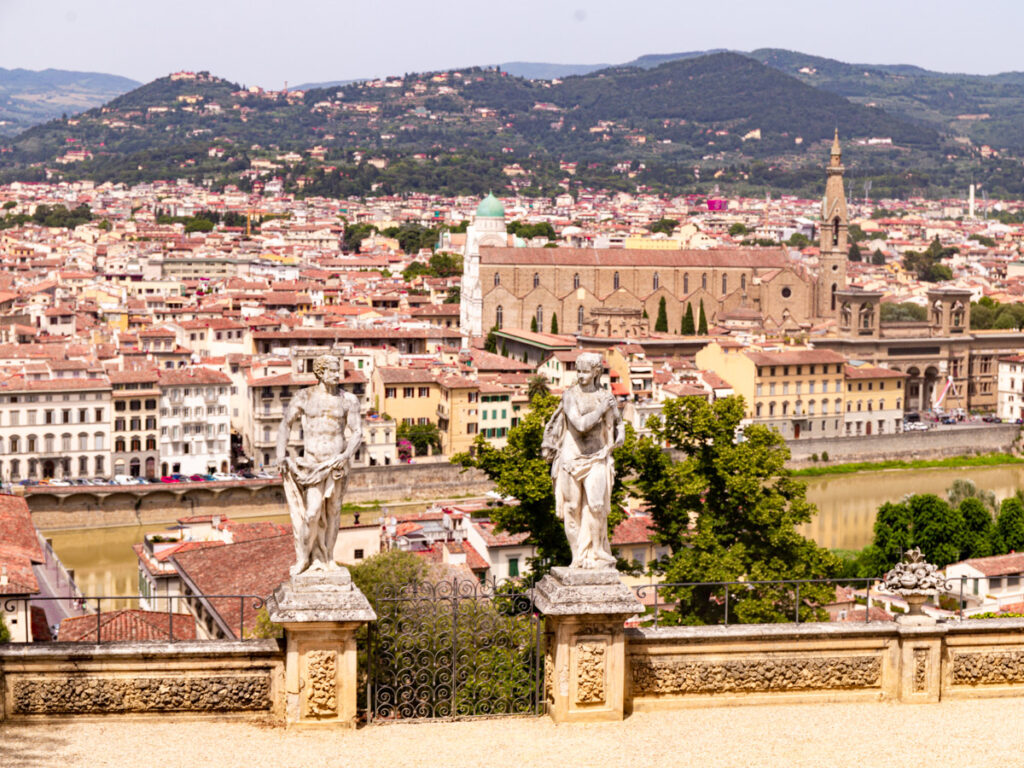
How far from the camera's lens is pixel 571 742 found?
7.79 m

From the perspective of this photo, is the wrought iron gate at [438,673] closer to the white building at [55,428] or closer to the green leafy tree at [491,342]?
the white building at [55,428]

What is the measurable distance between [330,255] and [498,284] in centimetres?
3349

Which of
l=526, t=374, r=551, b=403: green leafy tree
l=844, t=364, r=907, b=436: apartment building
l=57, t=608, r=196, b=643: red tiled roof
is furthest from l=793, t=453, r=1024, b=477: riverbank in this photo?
l=57, t=608, r=196, b=643: red tiled roof

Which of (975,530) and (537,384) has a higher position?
(537,384)

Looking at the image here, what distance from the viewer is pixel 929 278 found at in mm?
108812

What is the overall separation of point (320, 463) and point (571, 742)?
71.6 inches

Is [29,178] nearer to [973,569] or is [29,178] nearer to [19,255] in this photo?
[19,255]

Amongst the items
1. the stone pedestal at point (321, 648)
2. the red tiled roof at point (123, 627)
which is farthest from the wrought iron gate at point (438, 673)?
the red tiled roof at point (123, 627)

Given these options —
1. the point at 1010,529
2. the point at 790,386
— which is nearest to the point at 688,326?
the point at 790,386

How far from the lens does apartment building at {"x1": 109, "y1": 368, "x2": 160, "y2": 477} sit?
41750 millimetres

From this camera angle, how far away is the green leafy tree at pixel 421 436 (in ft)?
146

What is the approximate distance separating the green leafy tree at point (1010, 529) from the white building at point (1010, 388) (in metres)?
26.9

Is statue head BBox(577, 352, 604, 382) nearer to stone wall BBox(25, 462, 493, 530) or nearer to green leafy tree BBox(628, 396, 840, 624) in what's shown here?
green leafy tree BBox(628, 396, 840, 624)

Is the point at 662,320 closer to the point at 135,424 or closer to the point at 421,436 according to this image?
the point at 421,436
